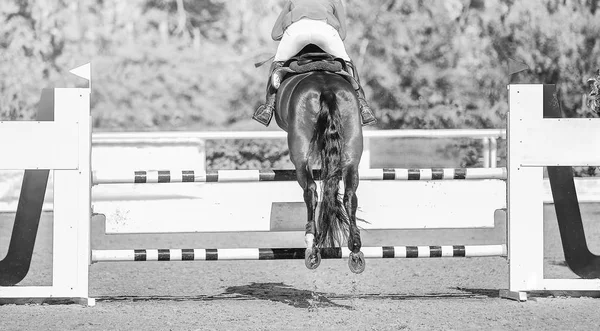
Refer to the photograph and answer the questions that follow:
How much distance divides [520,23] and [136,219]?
44.2 feet

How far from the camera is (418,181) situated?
7.06 m

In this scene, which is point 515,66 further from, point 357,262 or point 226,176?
point 226,176

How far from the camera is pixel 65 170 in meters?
6.43

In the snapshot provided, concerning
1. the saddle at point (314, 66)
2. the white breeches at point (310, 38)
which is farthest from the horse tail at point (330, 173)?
the white breeches at point (310, 38)

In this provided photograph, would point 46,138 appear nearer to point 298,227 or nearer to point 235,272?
point 298,227

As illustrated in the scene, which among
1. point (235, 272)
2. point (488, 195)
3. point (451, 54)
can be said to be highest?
point (451, 54)

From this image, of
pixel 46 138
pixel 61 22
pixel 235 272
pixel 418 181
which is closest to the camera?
pixel 46 138

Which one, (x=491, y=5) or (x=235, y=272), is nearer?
(x=235, y=272)

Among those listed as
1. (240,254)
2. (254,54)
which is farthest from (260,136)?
(240,254)

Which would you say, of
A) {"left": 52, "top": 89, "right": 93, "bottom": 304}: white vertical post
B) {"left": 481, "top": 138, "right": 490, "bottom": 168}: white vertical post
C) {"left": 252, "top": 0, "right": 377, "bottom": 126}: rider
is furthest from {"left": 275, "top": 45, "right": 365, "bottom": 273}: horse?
{"left": 481, "top": 138, "right": 490, "bottom": 168}: white vertical post

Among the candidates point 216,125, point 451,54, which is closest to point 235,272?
point 216,125

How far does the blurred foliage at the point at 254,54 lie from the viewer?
1839cm

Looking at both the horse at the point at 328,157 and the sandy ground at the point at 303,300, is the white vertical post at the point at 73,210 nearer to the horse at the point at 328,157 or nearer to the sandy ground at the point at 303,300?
the sandy ground at the point at 303,300

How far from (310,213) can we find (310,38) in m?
1.26
